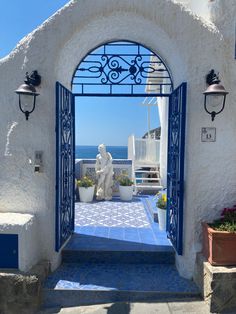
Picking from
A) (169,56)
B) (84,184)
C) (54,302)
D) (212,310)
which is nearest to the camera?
(212,310)

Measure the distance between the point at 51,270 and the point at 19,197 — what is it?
123 centimetres

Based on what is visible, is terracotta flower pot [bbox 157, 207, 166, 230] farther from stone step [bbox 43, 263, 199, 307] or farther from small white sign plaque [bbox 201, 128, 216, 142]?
small white sign plaque [bbox 201, 128, 216, 142]

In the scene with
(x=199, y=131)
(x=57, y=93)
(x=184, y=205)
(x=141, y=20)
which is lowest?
(x=184, y=205)

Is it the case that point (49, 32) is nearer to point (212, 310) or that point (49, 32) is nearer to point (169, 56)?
point (169, 56)

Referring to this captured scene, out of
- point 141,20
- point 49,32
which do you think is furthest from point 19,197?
point 141,20

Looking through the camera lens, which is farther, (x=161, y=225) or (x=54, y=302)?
(x=161, y=225)

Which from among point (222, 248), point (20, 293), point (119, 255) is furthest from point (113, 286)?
point (222, 248)

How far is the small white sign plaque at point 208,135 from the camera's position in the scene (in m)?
4.19

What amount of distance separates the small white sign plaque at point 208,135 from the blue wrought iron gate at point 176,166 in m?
0.29

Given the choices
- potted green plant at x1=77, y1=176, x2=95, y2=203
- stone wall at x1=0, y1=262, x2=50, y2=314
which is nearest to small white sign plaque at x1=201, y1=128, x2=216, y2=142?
stone wall at x1=0, y1=262, x2=50, y2=314

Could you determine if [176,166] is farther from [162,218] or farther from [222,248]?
[162,218]

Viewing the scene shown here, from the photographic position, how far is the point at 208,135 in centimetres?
420

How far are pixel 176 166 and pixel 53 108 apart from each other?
2132 mm

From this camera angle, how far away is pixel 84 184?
335 inches
